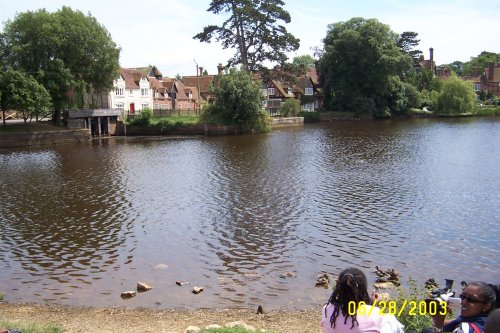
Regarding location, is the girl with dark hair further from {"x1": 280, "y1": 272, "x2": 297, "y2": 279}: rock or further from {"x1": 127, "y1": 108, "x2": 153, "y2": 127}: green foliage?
{"x1": 127, "y1": 108, "x2": 153, "y2": 127}: green foliage

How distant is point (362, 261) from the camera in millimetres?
15109

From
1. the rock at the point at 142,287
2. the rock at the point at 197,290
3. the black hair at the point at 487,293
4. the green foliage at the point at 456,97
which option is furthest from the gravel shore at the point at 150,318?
the green foliage at the point at 456,97

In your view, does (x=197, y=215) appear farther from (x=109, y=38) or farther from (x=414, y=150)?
(x=109, y=38)

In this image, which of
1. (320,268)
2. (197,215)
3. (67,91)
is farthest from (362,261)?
(67,91)

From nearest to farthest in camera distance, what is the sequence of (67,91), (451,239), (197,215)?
(451,239)
(197,215)
(67,91)

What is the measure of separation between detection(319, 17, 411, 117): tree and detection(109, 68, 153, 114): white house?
35.2 metres

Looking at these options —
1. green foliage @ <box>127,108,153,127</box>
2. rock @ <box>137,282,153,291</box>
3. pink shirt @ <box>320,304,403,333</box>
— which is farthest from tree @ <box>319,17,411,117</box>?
pink shirt @ <box>320,304,403,333</box>

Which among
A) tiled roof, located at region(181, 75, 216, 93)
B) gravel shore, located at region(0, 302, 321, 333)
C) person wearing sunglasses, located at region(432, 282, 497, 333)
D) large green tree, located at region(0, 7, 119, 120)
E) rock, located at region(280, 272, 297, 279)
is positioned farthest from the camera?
tiled roof, located at region(181, 75, 216, 93)

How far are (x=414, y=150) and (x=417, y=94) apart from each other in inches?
2176

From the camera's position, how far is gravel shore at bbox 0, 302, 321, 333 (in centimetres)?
1043

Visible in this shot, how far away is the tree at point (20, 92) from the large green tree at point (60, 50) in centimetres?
271

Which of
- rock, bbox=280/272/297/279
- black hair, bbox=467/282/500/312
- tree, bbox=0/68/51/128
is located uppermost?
tree, bbox=0/68/51/128

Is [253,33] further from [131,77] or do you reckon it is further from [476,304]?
[476,304]

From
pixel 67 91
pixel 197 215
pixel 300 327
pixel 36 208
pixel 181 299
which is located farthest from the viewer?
pixel 67 91
